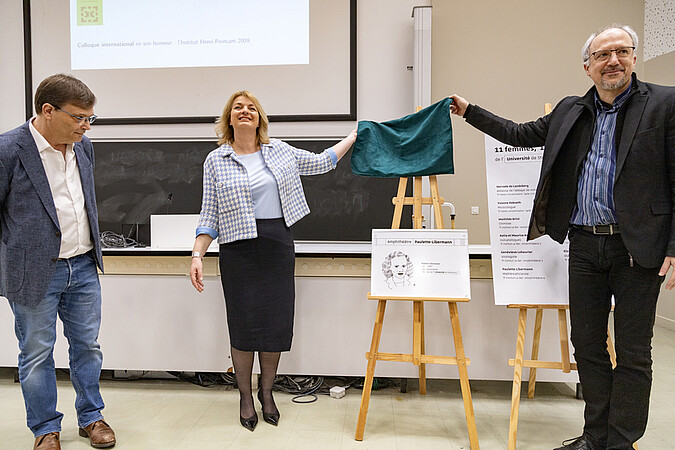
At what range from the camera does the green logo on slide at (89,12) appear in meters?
3.97

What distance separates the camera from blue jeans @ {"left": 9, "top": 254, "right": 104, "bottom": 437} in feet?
6.27

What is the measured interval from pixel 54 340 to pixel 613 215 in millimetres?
2337

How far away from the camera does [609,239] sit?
175 centimetres

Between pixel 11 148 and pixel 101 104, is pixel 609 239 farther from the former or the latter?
pixel 101 104

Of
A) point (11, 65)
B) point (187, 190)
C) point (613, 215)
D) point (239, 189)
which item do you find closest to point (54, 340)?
point (239, 189)

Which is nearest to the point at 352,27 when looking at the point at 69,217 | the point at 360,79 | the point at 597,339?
the point at 360,79

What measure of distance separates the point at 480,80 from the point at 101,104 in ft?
11.2

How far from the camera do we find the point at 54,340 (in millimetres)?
1970

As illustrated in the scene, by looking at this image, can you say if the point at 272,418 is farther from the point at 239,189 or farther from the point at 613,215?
the point at 613,215

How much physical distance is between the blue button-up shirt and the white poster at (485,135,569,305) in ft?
1.24

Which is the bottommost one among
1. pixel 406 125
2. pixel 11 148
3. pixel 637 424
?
pixel 637 424

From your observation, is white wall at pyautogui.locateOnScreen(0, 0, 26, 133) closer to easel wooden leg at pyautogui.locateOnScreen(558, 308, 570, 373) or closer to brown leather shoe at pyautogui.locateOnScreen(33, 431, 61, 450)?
brown leather shoe at pyautogui.locateOnScreen(33, 431, 61, 450)

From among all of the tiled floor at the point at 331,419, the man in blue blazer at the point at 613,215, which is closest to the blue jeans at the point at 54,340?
the tiled floor at the point at 331,419

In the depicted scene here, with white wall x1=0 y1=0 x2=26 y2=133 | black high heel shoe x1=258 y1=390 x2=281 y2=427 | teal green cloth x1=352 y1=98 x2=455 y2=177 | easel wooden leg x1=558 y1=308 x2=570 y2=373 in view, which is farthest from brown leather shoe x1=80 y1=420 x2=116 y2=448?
white wall x1=0 y1=0 x2=26 y2=133
